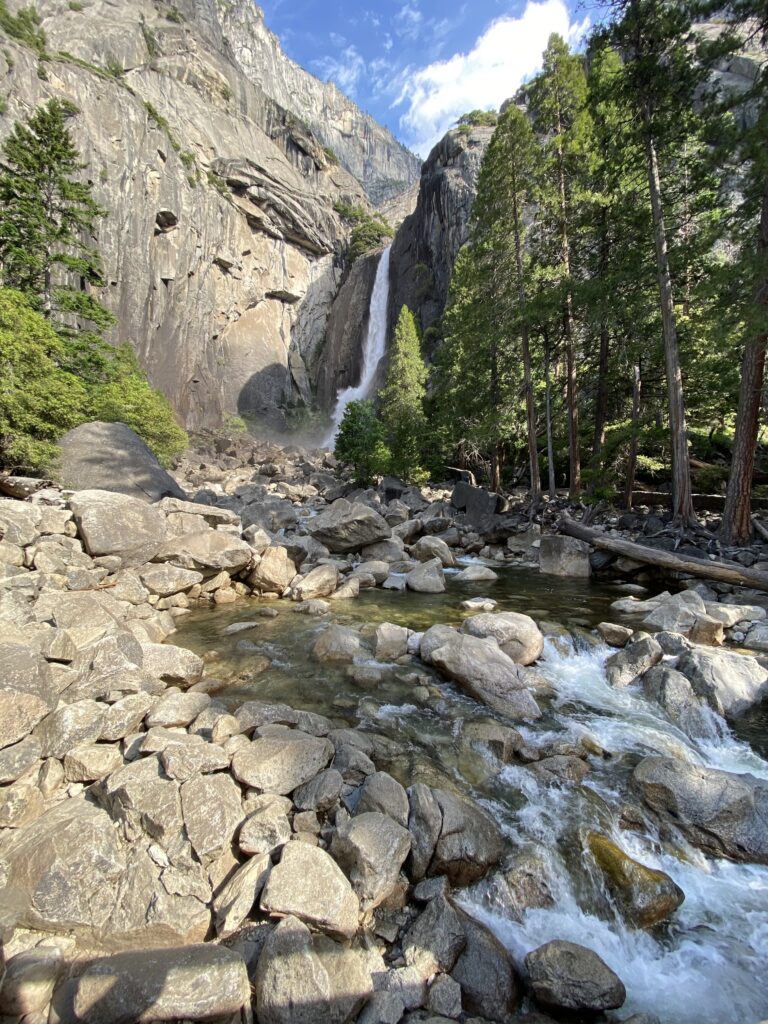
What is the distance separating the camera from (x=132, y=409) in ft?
60.8

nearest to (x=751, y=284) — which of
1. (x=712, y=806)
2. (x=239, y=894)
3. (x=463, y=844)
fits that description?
(x=712, y=806)

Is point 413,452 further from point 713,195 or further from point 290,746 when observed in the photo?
point 290,746

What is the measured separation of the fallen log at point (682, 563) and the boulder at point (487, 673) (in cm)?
493

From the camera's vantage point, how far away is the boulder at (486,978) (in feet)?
7.64

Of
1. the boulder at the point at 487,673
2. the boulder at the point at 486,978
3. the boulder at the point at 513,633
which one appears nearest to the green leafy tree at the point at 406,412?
the boulder at the point at 513,633

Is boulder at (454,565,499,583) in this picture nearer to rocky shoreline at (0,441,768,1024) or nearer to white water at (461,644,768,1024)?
rocky shoreline at (0,441,768,1024)

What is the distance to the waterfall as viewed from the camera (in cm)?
4444

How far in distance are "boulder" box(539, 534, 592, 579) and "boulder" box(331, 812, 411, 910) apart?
8341 mm

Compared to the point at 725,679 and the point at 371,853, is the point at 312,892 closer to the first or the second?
the point at 371,853

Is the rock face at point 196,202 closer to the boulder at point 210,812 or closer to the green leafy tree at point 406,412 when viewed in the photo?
the green leafy tree at point 406,412

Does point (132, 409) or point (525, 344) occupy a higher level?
point (525, 344)

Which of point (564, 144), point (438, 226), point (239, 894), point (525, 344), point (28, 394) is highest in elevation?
point (438, 226)

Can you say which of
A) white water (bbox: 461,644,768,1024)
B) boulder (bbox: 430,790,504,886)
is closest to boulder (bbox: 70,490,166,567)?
boulder (bbox: 430,790,504,886)

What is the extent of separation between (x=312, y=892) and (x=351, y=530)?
29.8ft
